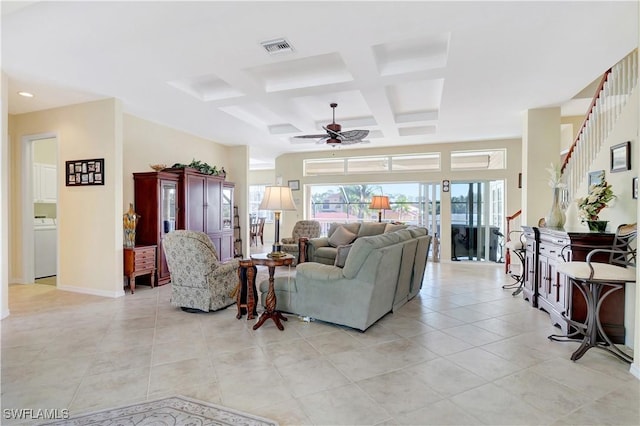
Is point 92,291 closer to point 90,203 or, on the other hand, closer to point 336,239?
point 90,203

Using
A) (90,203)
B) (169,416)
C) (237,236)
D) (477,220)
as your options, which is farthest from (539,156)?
(90,203)

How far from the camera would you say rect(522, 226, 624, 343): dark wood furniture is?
286 cm

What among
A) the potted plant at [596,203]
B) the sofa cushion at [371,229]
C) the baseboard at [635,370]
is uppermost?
the potted plant at [596,203]

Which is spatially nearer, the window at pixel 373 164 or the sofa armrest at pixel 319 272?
the sofa armrest at pixel 319 272

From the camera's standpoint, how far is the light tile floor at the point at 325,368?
1.93m

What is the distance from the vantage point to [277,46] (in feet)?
9.56

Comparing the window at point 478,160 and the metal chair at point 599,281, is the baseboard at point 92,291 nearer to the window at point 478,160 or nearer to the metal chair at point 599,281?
the metal chair at point 599,281

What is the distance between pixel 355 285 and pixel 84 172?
13.6ft

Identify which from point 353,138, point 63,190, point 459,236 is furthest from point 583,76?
point 63,190

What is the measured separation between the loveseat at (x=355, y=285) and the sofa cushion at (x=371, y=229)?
2358 millimetres

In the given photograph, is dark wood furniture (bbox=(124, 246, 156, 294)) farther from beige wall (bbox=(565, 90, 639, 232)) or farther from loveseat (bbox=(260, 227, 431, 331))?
beige wall (bbox=(565, 90, 639, 232))

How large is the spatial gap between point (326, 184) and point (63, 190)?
18.1 ft

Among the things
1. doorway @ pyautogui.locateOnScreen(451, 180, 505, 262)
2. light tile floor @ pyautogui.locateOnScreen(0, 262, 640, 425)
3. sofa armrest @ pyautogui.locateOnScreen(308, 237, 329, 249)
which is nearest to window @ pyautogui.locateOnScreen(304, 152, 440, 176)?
doorway @ pyautogui.locateOnScreen(451, 180, 505, 262)

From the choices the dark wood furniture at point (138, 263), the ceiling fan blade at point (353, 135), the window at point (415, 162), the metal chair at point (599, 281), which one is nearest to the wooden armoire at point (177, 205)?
the dark wood furniture at point (138, 263)
